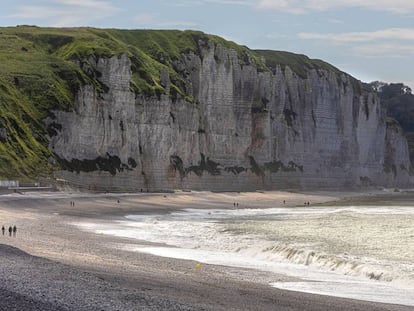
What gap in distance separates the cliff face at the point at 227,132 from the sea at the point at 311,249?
38942 millimetres

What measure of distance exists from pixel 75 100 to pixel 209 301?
244 ft

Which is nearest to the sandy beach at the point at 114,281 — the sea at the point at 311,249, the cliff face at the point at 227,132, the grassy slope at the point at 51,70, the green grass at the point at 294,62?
the sea at the point at 311,249

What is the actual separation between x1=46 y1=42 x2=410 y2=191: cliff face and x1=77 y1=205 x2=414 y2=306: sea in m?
38.9

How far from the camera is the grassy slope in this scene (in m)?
79.5

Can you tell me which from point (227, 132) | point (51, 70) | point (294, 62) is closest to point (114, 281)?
point (51, 70)

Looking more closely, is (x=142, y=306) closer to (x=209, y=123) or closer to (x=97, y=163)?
(x=97, y=163)

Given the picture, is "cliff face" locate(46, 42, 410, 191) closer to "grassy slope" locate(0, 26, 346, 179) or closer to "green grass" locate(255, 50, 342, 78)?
"grassy slope" locate(0, 26, 346, 179)

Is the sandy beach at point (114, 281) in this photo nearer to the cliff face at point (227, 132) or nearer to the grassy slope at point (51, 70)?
the grassy slope at point (51, 70)

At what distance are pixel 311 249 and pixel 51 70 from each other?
68.4 metres

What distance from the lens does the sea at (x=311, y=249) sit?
23.8 m

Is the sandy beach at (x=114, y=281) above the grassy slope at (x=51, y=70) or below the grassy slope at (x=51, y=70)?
below

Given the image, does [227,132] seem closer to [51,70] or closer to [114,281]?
[51,70]

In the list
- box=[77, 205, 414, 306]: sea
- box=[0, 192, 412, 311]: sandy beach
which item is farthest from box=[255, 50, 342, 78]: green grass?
box=[0, 192, 412, 311]: sandy beach

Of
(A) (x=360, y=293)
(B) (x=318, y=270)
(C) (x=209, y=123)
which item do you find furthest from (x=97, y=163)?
(A) (x=360, y=293)
